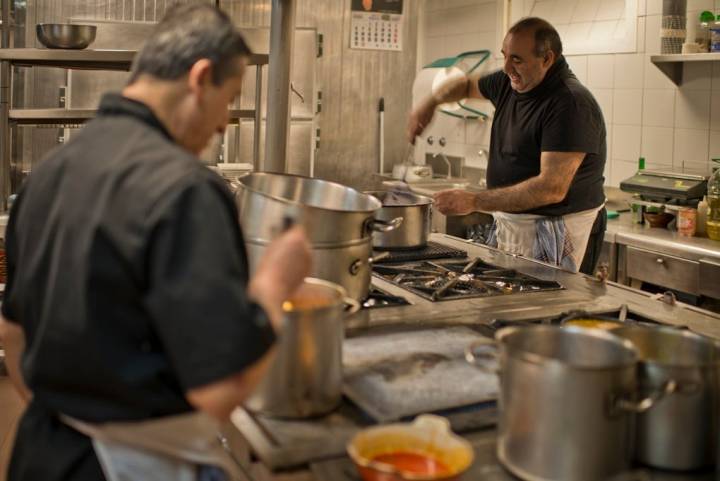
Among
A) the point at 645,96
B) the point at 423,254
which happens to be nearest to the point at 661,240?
the point at 645,96

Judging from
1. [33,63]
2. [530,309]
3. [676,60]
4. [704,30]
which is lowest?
[530,309]

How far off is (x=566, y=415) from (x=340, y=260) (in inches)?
37.0

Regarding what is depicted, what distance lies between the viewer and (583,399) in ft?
4.07

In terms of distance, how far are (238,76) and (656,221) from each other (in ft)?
10.6

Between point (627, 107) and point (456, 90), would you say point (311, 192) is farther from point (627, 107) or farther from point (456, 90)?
point (627, 107)

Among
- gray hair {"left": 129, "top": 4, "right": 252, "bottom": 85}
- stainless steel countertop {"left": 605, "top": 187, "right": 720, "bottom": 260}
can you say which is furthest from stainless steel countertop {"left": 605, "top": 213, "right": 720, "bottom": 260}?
gray hair {"left": 129, "top": 4, "right": 252, "bottom": 85}

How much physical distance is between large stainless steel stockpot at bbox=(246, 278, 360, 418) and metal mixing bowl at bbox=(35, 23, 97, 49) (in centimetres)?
→ 294

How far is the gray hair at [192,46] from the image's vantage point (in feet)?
4.33

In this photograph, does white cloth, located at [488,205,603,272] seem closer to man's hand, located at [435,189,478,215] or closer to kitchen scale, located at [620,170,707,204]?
man's hand, located at [435,189,478,215]

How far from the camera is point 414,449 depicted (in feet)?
4.50

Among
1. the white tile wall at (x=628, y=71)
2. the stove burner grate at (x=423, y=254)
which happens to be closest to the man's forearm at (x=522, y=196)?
the stove burner grate at (x=423, y=254)

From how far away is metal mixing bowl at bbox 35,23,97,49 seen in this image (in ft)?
13.0

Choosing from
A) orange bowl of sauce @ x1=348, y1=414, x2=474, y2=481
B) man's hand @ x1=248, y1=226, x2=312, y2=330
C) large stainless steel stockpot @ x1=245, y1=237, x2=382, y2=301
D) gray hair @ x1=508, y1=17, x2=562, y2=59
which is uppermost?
gray hair @ x1=508, y1=17, x2=562, y2=59

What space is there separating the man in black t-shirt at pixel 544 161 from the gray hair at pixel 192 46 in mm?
1822
